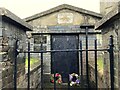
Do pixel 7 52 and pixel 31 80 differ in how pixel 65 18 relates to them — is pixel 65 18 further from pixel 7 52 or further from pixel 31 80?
pixel 7 52

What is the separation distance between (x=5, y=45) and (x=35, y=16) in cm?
656

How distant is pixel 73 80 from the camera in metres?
6.89

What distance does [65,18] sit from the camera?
9008mm

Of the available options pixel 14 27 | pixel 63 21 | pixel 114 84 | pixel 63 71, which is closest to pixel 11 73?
pixel 14 27

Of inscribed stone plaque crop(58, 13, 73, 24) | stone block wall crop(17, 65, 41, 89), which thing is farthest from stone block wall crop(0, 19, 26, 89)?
inscribed stone plaque crop(58, 13, 73, 24)

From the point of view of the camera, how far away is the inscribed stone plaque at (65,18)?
29.4 ft

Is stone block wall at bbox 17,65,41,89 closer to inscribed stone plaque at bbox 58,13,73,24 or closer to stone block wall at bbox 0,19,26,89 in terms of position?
stone block wall at bbox 0,19,26,89

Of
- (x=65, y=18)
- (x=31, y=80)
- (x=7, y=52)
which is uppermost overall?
(x=65, y=18)

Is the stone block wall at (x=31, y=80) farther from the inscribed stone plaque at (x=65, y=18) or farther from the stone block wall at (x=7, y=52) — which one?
the inscribed stone plaque at (x=65, y=18)

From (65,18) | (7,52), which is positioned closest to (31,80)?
(7,52)

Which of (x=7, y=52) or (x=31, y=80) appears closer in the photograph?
(x=7, y=52)

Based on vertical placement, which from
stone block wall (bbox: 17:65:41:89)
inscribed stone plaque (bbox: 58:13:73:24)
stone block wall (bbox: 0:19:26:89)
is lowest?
stone block wall (bbox: 17:65:41:89)

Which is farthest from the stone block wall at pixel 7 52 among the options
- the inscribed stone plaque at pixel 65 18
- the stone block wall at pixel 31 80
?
the inscribed stone plaque at pixel 65 18

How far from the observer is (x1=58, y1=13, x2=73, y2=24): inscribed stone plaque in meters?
8.96
